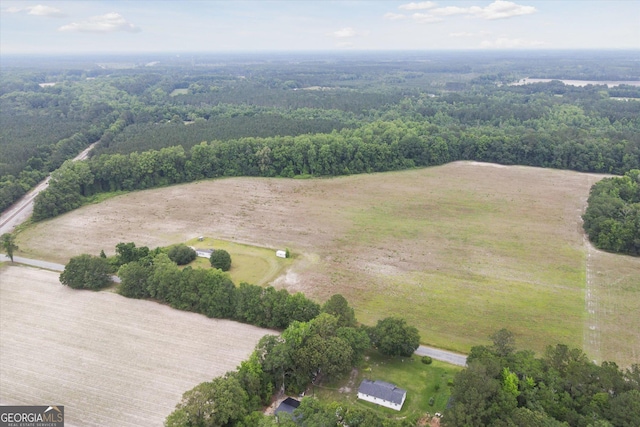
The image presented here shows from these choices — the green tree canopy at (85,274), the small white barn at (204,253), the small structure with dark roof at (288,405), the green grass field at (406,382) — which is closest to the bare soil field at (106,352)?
the green tree canopy at (85,274)

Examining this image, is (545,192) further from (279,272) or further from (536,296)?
(279,272)

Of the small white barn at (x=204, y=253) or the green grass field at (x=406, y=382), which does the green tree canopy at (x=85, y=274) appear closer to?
the small white barn at (x=204, y=253)

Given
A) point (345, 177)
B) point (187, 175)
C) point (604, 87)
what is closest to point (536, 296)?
point (345, 177)

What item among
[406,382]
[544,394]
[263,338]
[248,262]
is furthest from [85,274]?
[544,394]

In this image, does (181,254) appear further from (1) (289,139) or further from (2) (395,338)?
(1) (289,139)

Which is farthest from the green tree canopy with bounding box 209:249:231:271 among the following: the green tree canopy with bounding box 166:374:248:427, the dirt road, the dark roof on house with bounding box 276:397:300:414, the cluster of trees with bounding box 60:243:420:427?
the dirt road
